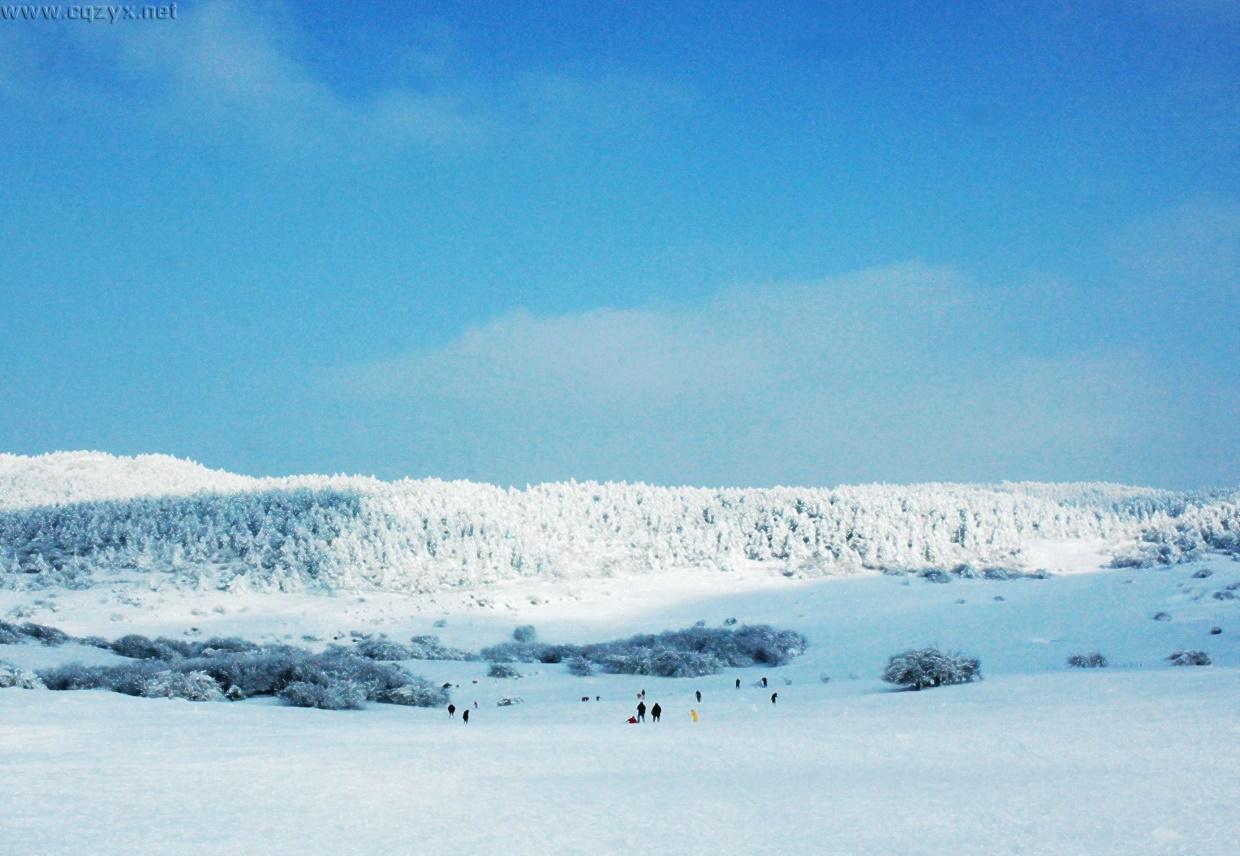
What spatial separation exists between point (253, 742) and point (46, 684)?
16.5 m

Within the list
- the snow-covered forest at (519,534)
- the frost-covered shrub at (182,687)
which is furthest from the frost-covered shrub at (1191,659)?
the snow-covered forest at (519,534)

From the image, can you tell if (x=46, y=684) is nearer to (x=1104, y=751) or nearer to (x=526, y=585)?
(x=1104, y=751)

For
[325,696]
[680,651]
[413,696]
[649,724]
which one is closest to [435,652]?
[680,651]

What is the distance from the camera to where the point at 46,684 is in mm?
32844

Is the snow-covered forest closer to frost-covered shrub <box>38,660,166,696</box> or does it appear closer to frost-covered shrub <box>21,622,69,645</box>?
frost-covered shrub <box>21,622,69,645</box>

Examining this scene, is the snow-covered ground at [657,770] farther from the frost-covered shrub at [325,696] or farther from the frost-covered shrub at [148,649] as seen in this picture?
the frost-covered shrub at [148,649]

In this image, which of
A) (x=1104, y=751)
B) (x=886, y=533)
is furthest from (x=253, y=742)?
(x=886, y=533)

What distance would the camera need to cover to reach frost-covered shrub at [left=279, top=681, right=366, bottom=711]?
32094 millimetres

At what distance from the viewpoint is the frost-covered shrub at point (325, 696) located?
32094mm

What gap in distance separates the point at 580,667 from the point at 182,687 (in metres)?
21.9

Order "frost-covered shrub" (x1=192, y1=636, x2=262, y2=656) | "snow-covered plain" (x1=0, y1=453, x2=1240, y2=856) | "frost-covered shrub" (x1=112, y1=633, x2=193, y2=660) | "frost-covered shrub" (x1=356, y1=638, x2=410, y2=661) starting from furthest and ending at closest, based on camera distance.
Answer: "frost-covered shrub" (x1=356, y1=638, x2=410, y2=661) < "frost-covered shrub" (x1=192, y1=636, x2=262, y2=656) < "frost-covered shrub" (x1=112, y1=633, x2=193, y2=660) < "snow-covered plain" (x1=0, y1=453, x2=1240, y2=856)

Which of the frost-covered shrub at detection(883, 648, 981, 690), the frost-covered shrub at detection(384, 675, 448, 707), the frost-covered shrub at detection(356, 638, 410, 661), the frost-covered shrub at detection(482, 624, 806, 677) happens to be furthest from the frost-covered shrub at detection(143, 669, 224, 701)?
the frost-covered shrub at detection(883, 648, 981, 690)

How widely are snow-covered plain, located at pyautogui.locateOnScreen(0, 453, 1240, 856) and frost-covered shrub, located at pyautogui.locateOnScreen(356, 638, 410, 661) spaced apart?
2114 mm

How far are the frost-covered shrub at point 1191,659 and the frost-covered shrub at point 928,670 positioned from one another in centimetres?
1024
